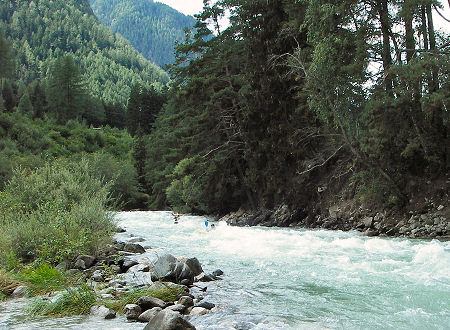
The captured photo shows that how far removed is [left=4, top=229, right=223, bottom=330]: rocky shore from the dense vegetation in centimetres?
870

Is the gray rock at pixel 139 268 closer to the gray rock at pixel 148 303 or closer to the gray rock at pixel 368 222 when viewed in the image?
the gray rock at pixel 148 303

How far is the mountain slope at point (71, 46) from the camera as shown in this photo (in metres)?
145

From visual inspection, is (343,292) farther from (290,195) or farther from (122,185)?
(122,185)

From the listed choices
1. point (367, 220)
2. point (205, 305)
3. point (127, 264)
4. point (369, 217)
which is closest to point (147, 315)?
point (205, 305)

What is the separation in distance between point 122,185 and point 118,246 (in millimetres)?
40776

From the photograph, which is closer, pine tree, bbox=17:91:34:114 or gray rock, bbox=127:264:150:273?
gray rock, bbox=127:264:150:273

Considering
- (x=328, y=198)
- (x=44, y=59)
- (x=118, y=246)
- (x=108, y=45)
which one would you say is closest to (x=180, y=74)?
(x=328, y=198)

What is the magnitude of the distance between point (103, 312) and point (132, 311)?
0.45 meters

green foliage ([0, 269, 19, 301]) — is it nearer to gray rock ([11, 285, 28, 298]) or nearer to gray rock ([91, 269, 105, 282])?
gray rock ([11, 285, 28, 298])

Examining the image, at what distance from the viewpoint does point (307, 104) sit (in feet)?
64.8

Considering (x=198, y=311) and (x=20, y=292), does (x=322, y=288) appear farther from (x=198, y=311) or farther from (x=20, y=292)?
(x=20, y=292)

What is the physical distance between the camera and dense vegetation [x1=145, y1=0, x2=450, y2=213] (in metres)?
15.2

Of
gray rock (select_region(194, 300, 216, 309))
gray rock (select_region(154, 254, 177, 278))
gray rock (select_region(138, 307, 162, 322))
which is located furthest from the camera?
gray rock (select_region(154, 254, 177, 278))

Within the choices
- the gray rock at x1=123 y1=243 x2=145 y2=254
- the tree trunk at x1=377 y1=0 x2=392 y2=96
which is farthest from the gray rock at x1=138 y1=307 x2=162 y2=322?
the tree trunk at x1=377 y1=0 x2=392 y2=96
